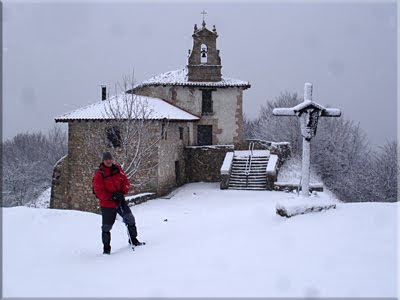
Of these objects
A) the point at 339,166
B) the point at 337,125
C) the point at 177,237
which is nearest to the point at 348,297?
the point at 177,237

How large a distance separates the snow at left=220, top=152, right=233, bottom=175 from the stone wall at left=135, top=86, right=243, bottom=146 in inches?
114

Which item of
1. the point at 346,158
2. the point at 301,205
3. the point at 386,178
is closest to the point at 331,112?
the point at 301,205

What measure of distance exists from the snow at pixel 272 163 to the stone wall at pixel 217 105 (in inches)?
144

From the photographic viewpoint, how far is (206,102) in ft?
83.3

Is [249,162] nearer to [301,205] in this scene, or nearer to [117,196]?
[301,205]

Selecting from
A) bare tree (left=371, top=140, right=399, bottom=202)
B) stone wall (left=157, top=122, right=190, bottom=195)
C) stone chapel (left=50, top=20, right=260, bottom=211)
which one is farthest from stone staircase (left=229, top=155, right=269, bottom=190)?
bare tree (left=371, top=140, right=399, bottom=202)

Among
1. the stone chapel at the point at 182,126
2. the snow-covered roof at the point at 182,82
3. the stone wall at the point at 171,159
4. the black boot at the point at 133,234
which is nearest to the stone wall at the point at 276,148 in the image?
the stone chapel at the point at 182,126

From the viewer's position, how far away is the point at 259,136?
44219 mm

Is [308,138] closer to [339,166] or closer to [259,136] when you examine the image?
[339,166]

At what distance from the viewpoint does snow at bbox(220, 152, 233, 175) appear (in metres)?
20.2

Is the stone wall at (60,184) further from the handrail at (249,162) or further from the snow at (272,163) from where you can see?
the snow at (272,163)

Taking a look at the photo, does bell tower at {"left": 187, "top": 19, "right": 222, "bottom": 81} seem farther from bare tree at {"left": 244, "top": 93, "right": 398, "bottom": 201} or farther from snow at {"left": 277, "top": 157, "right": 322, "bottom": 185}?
bare tree at {"left": 244, "top": 93, "right": 398, "bottom": 201}

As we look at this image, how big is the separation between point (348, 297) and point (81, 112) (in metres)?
17.6

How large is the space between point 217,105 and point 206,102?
2.34 feet
